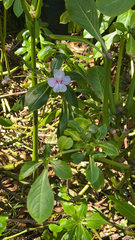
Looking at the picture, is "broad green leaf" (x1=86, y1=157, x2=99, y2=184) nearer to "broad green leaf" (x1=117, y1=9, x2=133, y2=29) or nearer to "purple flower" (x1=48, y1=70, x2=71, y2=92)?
"purple flower" (x1=48, y1=70, x2=71, y2=92)

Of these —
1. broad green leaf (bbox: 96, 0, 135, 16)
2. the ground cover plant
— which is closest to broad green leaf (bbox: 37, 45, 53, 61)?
the ground cover plant

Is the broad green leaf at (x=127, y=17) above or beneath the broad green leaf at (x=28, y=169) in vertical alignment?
above

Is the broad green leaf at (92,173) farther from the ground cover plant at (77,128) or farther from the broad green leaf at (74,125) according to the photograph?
the broad green leaf at (74,125)

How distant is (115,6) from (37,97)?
0.32 metres

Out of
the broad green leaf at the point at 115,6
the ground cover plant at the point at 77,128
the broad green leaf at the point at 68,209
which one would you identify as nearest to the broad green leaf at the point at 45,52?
the ground cover plant at the point at 77,128

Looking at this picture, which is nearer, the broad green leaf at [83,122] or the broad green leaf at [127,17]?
the broad green leaf at [83,122]

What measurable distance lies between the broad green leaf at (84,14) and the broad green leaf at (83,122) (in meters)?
0.22

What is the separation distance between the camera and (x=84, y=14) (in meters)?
0.59

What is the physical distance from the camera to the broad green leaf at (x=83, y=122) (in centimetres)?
62

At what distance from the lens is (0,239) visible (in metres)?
0.88

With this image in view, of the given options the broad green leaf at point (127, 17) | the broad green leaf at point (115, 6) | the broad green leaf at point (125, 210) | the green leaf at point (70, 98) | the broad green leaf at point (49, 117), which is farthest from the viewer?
the broad green leaf at point (49, 117)

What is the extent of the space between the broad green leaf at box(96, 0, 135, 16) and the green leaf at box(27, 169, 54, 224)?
0.45 meters

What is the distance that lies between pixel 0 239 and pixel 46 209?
0.45 meters

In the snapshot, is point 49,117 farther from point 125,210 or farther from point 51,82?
point 125,210
